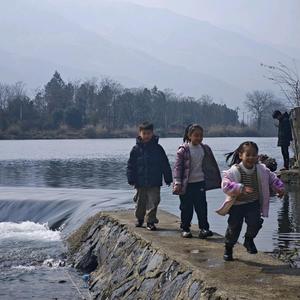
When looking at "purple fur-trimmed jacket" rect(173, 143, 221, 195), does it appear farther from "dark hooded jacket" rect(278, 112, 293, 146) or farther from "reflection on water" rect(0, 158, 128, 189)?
"reflection on water" rect(0, 158, 128, 189)

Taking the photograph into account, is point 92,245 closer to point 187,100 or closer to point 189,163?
point 189,163

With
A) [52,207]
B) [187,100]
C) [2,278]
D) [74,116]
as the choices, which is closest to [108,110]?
[74,116]

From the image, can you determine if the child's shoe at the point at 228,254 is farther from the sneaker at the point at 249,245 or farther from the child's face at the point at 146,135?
the child's face at the point at 146,135

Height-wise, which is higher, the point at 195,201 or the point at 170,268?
the point at 195,201

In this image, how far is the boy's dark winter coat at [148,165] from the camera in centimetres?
971

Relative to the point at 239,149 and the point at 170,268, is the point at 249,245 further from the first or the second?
the point at 239,149

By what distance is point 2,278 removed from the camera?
36.1 feet

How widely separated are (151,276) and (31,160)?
38.1 meters

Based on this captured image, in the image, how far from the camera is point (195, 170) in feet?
29.1

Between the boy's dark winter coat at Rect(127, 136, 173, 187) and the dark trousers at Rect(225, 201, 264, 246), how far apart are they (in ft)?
8.06

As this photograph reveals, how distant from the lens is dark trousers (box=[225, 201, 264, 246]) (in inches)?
285

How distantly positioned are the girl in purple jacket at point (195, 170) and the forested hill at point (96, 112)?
90691 mm

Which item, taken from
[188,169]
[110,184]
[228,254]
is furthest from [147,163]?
[110,184]

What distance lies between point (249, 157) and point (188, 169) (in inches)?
70.3
